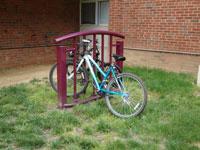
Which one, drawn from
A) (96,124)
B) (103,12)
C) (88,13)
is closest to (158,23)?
(103,12)

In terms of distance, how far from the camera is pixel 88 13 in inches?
442

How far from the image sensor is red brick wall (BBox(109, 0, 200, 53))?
7.41 metres

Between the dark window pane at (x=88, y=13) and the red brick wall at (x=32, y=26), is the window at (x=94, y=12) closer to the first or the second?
the dark window pane at (x=88, y=13)

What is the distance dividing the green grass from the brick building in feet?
6.29

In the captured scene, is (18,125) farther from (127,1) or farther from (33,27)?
(33,27)

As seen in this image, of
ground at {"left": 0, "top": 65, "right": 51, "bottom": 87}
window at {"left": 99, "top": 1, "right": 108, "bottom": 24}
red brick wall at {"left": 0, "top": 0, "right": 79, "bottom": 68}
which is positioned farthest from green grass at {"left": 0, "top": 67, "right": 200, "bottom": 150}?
window at {"left": 99, "top": 1, "right": 108, "bottom": 24}

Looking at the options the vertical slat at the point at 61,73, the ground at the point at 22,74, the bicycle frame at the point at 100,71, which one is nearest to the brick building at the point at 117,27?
the ground at the point at 22,74

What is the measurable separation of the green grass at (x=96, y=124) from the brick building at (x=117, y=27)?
192 centimetres

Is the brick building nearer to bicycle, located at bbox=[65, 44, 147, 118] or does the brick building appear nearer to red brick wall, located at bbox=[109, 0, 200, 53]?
red brick wall, located at bbox=[109, 0, 200, 53]

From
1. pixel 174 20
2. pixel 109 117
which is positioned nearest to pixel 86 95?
pixel 109 117

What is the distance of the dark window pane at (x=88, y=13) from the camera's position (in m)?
11.0

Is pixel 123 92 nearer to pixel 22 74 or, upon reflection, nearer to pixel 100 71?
pixel 100 71

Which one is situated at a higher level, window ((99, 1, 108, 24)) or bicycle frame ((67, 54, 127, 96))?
window ((99, 1, 108, 24))

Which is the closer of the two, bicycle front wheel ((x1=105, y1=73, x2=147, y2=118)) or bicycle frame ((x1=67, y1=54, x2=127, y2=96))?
bicycle front wheel ((x1=105, y1=73, x2=147, y2=118))
